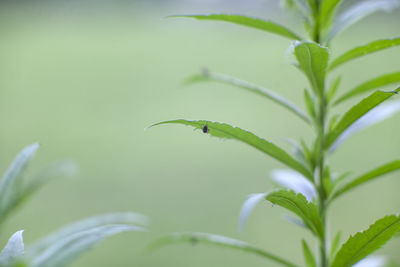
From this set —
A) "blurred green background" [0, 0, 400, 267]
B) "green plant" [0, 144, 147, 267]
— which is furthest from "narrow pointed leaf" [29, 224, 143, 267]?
"blurred green background" [0, 0, 400, 267]

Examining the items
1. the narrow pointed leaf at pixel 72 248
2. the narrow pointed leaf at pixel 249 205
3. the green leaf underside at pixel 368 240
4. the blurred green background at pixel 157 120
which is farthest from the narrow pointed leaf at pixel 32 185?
the blurred green background at pixel 157 120

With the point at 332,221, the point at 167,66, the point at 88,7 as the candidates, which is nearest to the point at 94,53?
the point at 88,7

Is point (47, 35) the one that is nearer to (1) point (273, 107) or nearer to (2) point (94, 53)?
(2) point (94, 53)

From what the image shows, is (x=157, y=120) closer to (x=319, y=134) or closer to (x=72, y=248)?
(x=319, y=134)

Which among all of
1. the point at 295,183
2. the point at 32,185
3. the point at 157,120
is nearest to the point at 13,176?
the point at 32,185

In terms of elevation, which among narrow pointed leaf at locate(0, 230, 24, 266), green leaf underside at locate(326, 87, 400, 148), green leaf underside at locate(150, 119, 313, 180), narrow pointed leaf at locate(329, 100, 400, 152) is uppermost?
narrow pointed leaf at locate(329, 100, 400, 152)

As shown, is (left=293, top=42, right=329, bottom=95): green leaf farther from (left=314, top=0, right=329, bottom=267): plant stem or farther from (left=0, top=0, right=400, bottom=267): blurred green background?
(left=0, top=0, right=400, bottom=267): blurred green background
